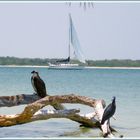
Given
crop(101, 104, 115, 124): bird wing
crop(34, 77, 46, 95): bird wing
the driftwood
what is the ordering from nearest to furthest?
crop(101, 104, 115, 124): bird wing → the driftwood → crop(34, 77, 46, 95): bird wing

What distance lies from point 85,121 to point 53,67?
27718 mm

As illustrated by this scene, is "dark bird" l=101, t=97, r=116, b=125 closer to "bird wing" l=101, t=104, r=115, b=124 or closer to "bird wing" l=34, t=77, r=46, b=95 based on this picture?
"bird wing" l=101, t=104, r=115, b=124

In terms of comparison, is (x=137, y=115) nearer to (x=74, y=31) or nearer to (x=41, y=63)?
(x=74, y=31)

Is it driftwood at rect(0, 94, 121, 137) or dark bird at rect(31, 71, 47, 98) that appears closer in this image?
driftwood at rect(0, 94, 121, 137)

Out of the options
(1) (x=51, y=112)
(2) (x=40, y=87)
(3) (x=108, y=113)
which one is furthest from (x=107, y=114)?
(2) (x=40, y=87)

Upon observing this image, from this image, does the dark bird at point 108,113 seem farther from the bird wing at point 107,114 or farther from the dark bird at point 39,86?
the dark bird at point 39,86

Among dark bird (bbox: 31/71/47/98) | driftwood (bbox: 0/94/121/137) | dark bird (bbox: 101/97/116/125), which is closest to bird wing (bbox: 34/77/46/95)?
dark bird (bbox: 31/71/47/98)

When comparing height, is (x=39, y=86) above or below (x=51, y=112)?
above

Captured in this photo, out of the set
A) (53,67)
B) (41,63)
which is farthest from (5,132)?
(53,67)

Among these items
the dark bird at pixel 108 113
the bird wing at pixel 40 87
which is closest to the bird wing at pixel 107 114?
the dark bird at pixel 108 113

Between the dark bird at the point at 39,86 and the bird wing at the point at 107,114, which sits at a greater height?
the dark bird at the point at 39,86

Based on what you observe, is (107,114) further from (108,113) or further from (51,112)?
(51,112)

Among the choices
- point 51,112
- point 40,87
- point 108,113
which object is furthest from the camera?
point 40,87

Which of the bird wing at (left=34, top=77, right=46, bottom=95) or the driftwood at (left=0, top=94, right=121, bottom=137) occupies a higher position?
the bird wing at (left=34, top=77, right=46, bottom=95)
